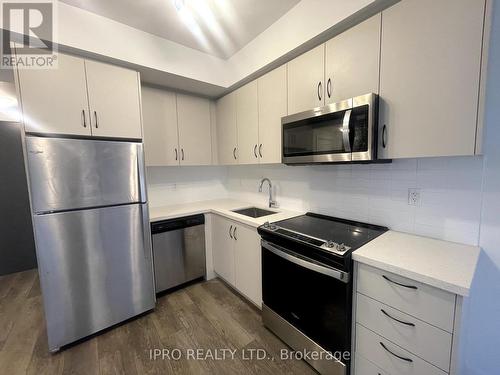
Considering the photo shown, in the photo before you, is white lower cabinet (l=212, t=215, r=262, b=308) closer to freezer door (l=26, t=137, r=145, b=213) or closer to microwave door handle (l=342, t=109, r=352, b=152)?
freezer door (l=26, t=137, r=145, b=213)

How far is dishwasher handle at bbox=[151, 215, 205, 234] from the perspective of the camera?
7.13 ft

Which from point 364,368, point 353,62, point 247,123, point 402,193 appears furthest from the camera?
point 247,123

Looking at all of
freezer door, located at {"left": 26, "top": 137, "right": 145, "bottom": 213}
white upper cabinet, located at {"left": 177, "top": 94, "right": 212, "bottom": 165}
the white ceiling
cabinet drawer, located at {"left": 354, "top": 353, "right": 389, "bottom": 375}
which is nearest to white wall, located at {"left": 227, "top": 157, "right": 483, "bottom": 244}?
cabinet drawer, located at {"left": 354, "top": 353, "right": 389, "bottom": 375}

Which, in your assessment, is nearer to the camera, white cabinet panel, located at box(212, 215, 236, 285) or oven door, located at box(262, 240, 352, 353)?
oven door, located at box(262, 240, 352, 353)

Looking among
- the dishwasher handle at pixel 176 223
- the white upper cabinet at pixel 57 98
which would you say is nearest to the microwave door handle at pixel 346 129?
the dishwasher handle at pixel 176 223

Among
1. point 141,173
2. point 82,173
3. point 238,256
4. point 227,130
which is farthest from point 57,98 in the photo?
point 238,256

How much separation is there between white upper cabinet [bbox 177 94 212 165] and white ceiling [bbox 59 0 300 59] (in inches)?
27.6

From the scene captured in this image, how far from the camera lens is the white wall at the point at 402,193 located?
1.24 meters

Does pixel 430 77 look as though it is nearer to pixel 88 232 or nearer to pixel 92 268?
pixel 88 232

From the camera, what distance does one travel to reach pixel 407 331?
1030 mm

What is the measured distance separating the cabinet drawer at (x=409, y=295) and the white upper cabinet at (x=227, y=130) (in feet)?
5.91

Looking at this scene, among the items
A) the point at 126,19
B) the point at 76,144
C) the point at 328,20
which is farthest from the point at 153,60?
the point at 328,20

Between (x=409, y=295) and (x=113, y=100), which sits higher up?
(x=113, y=100)

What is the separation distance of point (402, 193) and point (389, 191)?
8 centimetres
